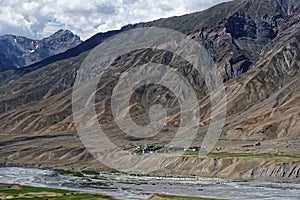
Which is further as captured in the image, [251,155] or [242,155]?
[251,155]

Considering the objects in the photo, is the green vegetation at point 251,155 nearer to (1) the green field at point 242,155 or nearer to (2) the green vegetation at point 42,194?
(1) the green field at point 242,155

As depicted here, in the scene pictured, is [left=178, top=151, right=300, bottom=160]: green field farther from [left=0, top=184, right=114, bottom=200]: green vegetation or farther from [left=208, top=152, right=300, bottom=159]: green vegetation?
[left=0, top=184, right=114, bottom=200]: green vegetation

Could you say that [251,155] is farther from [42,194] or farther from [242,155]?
[42,194]

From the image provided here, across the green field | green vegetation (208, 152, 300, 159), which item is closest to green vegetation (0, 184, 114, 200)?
the green field

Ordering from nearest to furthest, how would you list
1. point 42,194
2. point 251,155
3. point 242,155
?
1. point 42,194
2. point 242,155
3. point 251,155

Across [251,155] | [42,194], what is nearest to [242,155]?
[251,155]

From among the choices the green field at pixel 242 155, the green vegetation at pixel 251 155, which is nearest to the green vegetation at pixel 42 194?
the green field at pixel 242 155

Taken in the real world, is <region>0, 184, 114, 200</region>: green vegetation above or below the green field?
below

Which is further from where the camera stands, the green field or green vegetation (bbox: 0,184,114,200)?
the green field
